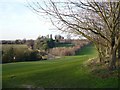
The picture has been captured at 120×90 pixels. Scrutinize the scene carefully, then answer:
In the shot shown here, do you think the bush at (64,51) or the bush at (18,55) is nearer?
the bush at (18,55)

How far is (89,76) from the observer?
49.4 ft

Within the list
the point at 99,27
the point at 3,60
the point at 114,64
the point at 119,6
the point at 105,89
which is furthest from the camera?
the point at 3,60

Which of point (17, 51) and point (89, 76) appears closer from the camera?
point (89, 76)

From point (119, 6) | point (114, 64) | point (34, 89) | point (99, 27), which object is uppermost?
point (119, 6)

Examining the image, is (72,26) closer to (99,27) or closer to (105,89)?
(99,27)

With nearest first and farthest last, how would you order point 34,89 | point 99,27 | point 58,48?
point 34,89 < point 99,27 < point 58,48

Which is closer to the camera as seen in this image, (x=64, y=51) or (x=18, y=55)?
(x=18, y=55)

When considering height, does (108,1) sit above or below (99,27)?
above

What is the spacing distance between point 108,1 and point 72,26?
264 cm

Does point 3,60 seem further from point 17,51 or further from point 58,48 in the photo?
point 58,48

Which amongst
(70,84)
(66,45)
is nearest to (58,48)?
(66,45)

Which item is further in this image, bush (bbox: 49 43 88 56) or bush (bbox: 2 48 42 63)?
bush (bbox: 49 43 88 56)

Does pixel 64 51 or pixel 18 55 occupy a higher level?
pixel 64 51

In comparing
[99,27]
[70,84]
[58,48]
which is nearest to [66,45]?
[58,48]
